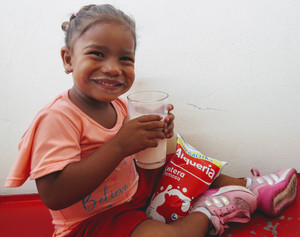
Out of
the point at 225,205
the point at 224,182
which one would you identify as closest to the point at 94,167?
the point at 225,205

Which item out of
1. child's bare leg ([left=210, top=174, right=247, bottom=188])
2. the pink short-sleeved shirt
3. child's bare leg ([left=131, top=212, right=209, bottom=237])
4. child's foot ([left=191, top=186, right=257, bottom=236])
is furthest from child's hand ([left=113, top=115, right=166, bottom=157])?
child's bare leg ([left=210, top=174, right=247, bottom=188])

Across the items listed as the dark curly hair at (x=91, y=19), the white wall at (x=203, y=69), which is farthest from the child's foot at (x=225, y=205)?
the dark curly hair at (x=91, y=19)

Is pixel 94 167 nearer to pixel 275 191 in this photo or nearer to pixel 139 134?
pixel 139 134

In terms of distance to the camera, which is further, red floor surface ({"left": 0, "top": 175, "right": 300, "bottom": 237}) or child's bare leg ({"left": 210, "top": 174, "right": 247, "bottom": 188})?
child's bare leg ({"left": 210, "top": 174, "right": 247, "bottom": 188})

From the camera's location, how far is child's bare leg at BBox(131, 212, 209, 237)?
2.26 ft

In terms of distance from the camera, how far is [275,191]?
926 millimetres

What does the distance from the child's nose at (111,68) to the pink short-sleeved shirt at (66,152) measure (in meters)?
0.15

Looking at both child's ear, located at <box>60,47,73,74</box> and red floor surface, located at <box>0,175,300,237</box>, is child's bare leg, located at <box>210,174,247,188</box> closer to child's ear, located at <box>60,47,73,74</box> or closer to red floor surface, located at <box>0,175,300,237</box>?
red floor surface, located at <box>0,175,300,237</box>

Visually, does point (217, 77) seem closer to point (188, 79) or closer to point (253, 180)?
point (188, 79)

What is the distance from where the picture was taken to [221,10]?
1.00 m

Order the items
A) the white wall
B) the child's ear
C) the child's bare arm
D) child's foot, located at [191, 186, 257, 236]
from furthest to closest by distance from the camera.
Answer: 1. the white wall
2. child's foot, located at [191, 186, 257, 236]
3. the child's ear
4. the child's bare arm

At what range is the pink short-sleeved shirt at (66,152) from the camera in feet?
1.98

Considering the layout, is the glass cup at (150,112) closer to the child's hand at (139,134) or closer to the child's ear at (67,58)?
the child's hand at (139,134)

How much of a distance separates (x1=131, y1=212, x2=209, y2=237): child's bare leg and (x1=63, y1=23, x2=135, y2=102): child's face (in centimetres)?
38
